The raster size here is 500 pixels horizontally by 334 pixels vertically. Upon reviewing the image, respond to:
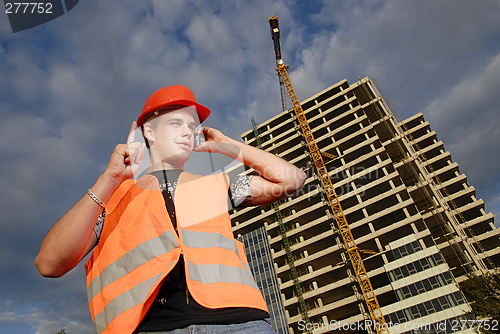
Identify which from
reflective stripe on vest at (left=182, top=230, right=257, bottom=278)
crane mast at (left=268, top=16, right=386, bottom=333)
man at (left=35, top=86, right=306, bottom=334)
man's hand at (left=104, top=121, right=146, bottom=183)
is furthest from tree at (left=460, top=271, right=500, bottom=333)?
man's hand at (left=104, top=121, right=146, bottom=183)

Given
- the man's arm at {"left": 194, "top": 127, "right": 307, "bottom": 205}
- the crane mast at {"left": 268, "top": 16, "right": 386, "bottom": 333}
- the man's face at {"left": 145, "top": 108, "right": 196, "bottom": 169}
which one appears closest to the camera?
the man's face at {"left": 145, "top": 108, "right": 196, "bottom": 169}

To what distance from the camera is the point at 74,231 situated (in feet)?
5.02

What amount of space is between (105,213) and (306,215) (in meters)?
44.7

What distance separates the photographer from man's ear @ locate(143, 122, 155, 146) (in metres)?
2.12

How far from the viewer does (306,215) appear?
44.7 m

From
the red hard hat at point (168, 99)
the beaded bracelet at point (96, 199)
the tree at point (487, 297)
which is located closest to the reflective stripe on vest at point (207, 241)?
the beaded bracelet at point (96, 199)

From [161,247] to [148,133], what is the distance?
99 centimetres

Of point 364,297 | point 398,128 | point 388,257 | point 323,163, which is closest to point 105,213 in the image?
point 364,297

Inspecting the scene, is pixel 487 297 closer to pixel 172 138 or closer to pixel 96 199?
pixel 172 138

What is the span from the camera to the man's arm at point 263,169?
7.01 feet

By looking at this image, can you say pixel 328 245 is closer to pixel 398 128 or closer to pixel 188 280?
pixel 398 128

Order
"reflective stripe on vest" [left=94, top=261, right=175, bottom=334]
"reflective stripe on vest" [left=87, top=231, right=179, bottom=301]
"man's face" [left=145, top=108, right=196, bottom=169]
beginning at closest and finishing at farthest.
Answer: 1. "reflective stripe on vest" [left=94, top=261, right=175, bottom=334]
2. "reflective stripe on vest" [left=87, top=231, right=179, bottom=301]
3. "man's face" [left=145, top=108, right=196, bottom=169]

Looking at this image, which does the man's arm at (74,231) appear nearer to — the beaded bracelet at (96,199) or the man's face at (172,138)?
the beaded bracelet at (96,199)

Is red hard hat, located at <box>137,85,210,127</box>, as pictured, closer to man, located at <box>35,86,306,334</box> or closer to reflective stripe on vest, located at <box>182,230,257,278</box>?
man, located at <box>35,86,306,334</box>
